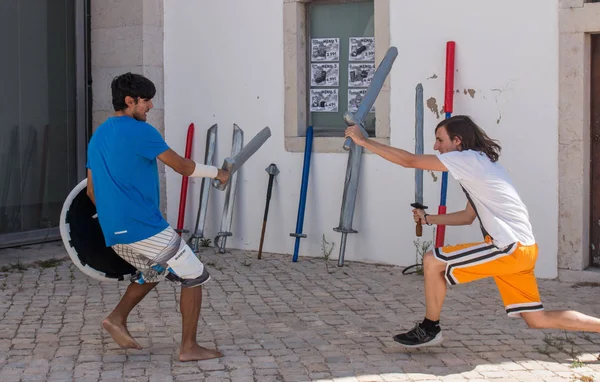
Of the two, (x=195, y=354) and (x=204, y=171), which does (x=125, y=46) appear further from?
(x=195, y=354)

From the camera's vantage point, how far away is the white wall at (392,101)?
7.53m

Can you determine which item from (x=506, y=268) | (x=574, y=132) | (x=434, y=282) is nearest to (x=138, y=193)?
(x=434, y=282)

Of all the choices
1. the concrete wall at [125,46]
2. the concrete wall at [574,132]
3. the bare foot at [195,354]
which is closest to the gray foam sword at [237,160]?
the bare foot at [195,354]

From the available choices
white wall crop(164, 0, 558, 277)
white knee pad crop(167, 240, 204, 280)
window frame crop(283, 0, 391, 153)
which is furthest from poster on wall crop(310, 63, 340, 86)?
white knee pad crop(167, 240, 204, 280)

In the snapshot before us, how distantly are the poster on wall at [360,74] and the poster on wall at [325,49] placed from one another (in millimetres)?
207

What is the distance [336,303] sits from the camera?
22.7 feet

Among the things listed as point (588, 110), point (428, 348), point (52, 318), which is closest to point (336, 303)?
point (428, 348)

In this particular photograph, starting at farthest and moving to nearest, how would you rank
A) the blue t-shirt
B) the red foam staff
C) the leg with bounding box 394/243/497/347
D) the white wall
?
the red foam staff
the white wall
the leg with bounding box 394/243/497/347
the blue t-shirt

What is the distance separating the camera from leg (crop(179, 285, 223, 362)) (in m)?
5.14

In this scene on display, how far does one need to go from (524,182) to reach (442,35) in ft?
4.72

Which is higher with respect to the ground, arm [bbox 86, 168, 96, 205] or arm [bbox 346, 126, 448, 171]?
arm [bbox 346, 126, 448, 171]

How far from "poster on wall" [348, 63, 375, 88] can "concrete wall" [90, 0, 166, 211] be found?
2.12 metres

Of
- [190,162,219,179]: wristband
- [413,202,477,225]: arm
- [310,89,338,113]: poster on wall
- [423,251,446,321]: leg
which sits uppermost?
[310,89,338,113]: poster on wall

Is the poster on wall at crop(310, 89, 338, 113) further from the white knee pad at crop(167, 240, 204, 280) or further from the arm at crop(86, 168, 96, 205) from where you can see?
the white knee pad at crop(167, 240, 204, 280)
